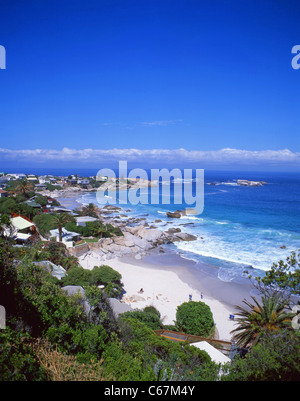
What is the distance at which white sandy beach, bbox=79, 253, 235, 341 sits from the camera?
1662cm

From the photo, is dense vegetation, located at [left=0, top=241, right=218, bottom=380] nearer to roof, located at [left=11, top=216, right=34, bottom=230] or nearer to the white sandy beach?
the white sandy beach

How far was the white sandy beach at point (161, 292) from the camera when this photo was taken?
54.5 ft

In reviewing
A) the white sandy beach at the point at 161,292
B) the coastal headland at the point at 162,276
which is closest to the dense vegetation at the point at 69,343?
the white sandy beach at the point at 161,292

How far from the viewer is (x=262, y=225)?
137ft

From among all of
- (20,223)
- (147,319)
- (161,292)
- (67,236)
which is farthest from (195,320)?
A: (20,223)

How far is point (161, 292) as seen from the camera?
789 inches

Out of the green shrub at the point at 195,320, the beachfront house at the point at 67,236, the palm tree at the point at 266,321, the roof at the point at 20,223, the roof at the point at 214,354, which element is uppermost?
the roof at the point at 20,223

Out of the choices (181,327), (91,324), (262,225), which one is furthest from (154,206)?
A: (91,324)

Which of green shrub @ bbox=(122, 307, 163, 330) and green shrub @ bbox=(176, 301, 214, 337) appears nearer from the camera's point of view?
green shrub @ bbox=(122, 307, 163, 330)

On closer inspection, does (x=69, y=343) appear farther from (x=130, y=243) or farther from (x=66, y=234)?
(x=130, y=243)

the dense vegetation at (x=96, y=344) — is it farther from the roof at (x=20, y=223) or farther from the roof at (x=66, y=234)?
the roof at (x=66, y=234)

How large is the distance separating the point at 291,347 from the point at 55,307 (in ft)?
21.7

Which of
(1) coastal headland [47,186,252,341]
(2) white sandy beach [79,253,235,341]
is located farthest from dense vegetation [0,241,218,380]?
(1) coastal headland [47,186,252,341]
